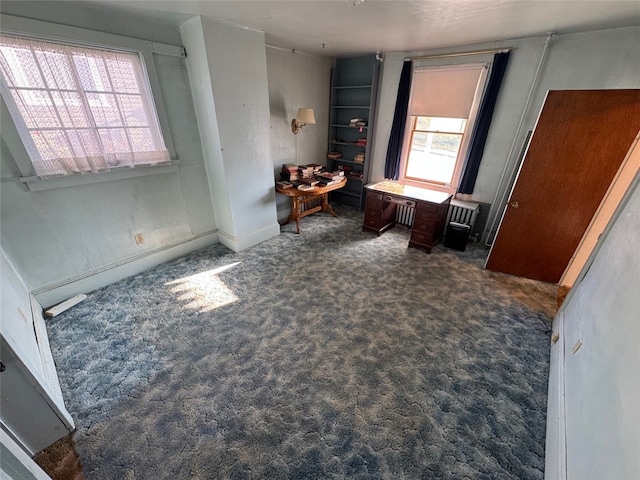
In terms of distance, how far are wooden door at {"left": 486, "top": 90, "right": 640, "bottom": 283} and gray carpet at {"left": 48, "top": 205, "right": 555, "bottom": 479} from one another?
0.99 ft

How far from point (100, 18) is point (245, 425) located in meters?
3.26

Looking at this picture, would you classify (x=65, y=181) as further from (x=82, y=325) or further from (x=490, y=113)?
(x=490, y=113)

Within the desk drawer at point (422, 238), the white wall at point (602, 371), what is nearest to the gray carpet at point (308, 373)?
the white wall at point (602, 371)

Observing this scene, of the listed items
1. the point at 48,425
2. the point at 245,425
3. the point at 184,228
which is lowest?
the point at 245,425

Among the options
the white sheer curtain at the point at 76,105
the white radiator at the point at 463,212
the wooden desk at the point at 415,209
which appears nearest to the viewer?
the white sheer curtain at the point at 76,105

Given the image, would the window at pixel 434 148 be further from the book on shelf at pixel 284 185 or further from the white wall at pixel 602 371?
the white wall at pixel 602 371

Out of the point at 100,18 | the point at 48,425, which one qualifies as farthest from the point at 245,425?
the point at 100,18

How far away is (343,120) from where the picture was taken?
15.1ft

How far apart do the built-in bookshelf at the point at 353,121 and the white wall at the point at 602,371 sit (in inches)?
124

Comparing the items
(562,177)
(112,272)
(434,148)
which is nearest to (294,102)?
(434,148)

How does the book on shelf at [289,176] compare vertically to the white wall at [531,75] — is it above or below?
below

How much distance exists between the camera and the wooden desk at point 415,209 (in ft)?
10.6

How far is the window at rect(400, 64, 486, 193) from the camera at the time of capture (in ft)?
10.8

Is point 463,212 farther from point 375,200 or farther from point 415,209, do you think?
point 375,200
